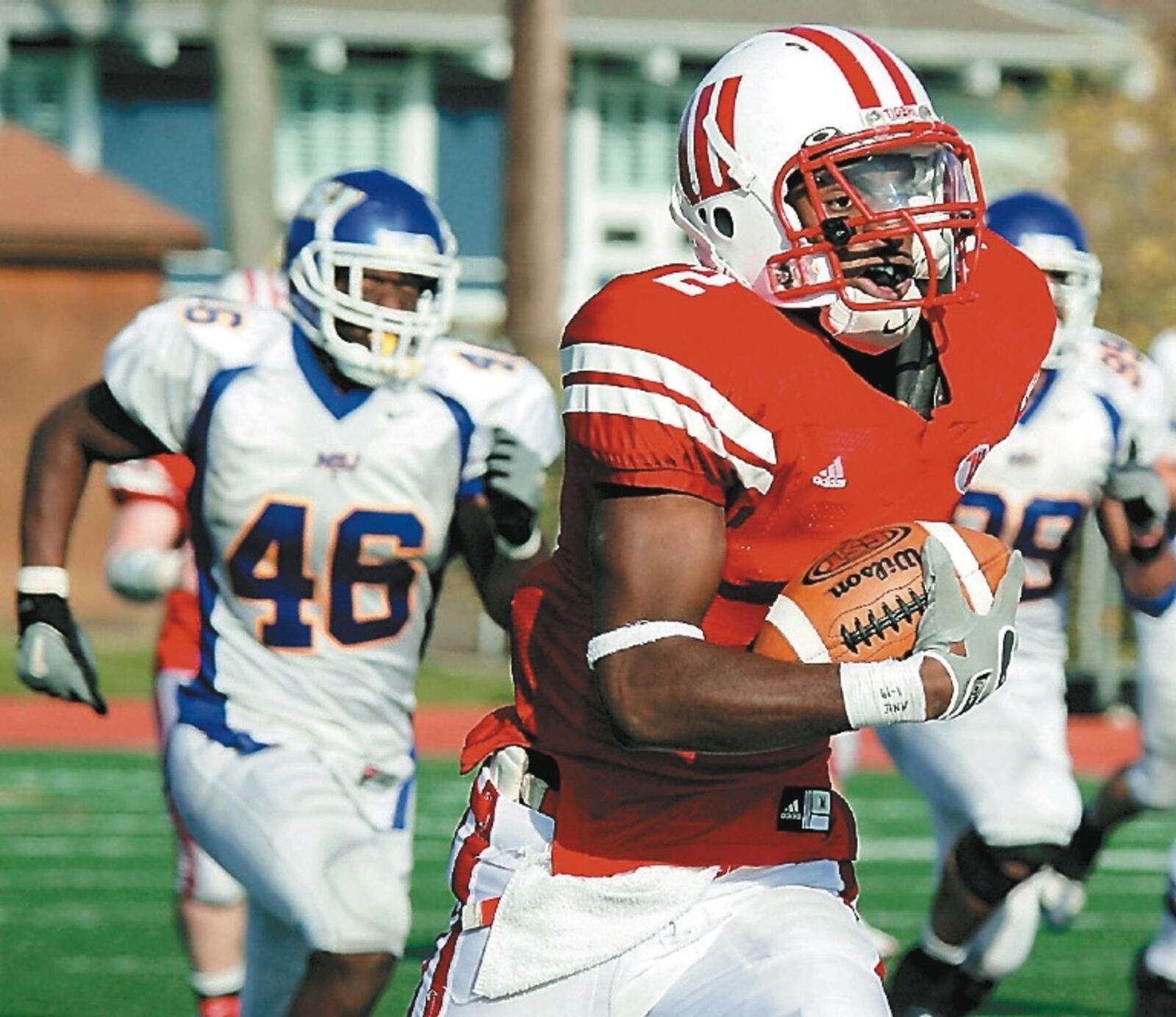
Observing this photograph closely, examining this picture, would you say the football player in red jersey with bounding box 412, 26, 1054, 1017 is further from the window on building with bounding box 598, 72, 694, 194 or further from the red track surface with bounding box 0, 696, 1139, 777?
the window on building with bounding box 598, 72, 694, 194

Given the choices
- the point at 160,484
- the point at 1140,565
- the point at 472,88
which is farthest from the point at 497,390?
the point at 472,88

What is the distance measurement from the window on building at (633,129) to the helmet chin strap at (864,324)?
61.8 ft

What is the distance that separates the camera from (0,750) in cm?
1047

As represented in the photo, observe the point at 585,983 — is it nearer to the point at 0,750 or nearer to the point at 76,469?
the point at 76,469

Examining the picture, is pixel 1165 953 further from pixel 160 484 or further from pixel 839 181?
pixel 839 181

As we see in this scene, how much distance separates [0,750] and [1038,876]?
5193 millimetres

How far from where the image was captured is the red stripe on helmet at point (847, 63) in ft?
10.5

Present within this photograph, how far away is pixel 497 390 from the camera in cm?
518

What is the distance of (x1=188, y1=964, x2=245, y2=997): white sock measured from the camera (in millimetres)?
5562

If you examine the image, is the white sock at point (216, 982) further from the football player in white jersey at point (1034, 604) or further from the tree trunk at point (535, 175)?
the tree trunk at point (535, 175)

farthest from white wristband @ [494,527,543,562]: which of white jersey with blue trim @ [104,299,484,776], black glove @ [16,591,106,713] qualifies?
black glove @ [16,591,106,713]

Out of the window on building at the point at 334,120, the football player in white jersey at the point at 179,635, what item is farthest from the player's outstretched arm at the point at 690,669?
the window on building at the point at 334,120

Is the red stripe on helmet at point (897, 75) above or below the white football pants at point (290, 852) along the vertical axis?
above

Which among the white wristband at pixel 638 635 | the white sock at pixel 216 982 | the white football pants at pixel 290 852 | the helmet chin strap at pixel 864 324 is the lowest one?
the white sock at pixel 216 982
